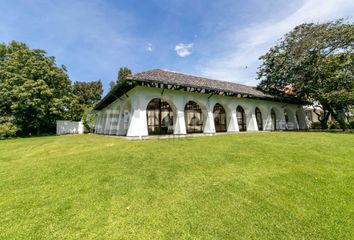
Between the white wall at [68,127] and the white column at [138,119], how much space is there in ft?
64.0

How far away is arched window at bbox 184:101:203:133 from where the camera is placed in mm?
16531

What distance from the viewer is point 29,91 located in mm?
21125

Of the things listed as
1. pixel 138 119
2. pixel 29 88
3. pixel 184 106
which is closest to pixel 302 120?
pixel 184 106

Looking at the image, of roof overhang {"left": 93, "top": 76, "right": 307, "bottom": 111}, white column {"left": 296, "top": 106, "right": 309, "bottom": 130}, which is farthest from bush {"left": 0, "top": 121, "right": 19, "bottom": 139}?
white column {"left": 296, "top": 106, "right": 309, "bottom": 130}

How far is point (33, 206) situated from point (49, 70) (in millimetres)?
26421

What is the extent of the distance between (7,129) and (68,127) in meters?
7.58

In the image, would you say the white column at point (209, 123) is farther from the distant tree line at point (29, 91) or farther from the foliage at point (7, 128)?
the foliage at point (7, 128)

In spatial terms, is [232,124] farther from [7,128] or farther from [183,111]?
[7,128]

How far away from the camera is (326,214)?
3.48 meters

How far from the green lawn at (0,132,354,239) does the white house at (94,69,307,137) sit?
6276 millimetres

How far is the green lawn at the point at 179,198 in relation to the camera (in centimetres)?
296

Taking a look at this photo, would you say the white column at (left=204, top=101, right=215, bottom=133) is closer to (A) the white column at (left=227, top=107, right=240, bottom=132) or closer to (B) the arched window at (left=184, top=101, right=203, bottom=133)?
(B) the arched window at (left=184, top=101, right=203, bottom=133)

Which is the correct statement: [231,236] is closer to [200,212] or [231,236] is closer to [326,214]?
[200,212]

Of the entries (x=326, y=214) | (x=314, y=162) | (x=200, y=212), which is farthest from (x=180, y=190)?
(x=314, y=162)
